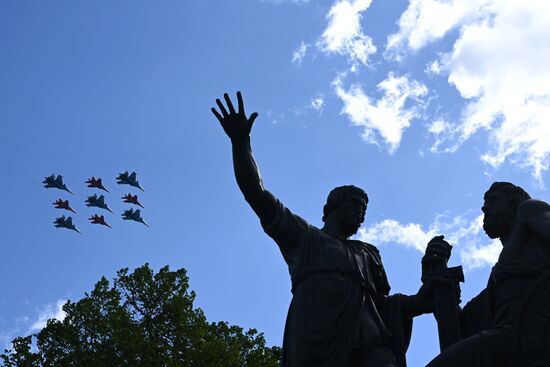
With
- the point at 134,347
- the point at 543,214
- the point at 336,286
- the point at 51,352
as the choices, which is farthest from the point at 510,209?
the point at 51,352

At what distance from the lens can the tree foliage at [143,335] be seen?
2089 centimetres

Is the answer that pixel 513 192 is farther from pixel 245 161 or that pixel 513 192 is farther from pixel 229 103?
pixel 229 103

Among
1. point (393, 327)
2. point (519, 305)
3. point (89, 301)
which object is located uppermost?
point (89, 301)

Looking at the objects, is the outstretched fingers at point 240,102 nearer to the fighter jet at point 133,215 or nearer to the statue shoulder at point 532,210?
the statue shoulder at point 532,210

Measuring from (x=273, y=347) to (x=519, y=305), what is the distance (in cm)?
Result: 1823

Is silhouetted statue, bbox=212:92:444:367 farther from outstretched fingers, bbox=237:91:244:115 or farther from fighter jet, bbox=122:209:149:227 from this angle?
fighter jet, bbox=122:209:149:227

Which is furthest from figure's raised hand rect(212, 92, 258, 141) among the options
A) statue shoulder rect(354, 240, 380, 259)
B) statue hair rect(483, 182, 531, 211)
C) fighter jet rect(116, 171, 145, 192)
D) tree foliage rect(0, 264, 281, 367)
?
fighter jet rect(116, 171, 145, 192)

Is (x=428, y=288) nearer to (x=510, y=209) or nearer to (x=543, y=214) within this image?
(x=510, y=209)

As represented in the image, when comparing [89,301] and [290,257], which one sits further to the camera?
[89,301]

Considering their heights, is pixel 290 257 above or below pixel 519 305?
above

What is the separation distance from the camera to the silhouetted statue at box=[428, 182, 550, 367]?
5559 millimetres

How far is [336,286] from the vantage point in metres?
7.18

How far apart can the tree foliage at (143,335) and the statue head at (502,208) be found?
49.0ft

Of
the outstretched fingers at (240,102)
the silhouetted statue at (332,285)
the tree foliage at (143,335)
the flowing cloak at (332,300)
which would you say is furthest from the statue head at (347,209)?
the tree foliage at (143,335)
